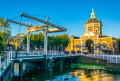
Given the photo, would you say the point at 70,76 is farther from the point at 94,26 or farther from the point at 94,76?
the point at 94,26

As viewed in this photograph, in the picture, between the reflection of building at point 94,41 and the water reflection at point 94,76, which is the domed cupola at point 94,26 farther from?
the water reflection at point 94,76

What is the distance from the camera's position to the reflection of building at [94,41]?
38469 mm

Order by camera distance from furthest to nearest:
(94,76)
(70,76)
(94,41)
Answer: (94,41)
(70,76)
(94,76)

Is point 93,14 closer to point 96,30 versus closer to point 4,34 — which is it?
point 96,30

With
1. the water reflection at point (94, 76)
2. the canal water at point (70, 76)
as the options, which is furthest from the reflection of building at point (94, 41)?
the water reflection at point (94, 76)

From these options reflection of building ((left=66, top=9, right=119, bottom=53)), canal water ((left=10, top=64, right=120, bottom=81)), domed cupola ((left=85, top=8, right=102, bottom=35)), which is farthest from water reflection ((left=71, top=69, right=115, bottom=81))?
domed cupola ((left=85, top=8, right=102, bottom=35))

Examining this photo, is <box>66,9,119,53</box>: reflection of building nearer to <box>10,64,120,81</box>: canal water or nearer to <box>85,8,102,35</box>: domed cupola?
<box>85,8,102,35</box>: domed cupola

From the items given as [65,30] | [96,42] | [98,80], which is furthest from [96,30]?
[98,80]

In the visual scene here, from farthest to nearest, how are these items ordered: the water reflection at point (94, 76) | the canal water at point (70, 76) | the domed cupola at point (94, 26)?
1. the domed cupola at point (94, 26)
2. the canal water at point (70, 76)
3. the water reflection at point (94, 76)

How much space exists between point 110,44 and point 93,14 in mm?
16472

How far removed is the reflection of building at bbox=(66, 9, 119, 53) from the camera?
126ft

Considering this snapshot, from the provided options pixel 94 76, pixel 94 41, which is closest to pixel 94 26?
pixel 94 41

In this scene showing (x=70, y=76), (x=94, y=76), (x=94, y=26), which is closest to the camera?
(x=94, y=76)

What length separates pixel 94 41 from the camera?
1569 inches
